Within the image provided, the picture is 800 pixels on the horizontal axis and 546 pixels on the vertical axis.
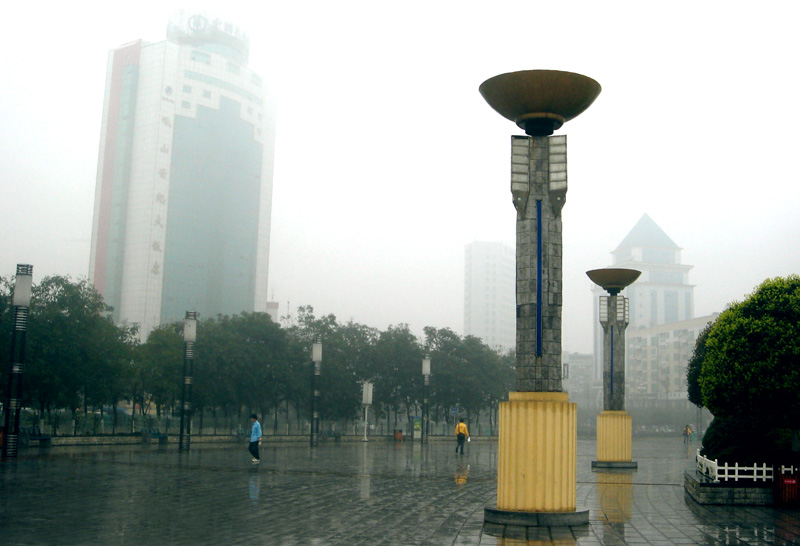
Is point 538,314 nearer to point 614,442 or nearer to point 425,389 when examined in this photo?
point 614,442

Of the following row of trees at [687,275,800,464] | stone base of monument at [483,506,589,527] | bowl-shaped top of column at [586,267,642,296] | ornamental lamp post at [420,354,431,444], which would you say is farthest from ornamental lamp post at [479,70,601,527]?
ornamental lamp post at [420,354,431,444]

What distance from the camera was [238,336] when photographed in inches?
1766

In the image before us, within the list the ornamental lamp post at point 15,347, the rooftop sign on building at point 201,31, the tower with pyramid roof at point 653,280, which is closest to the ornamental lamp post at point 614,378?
the ornamental lamp post at point 15,347

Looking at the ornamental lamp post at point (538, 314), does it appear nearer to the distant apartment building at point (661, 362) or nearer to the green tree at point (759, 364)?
the green tree at point (759, 364)

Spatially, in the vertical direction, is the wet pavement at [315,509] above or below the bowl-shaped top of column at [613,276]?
below

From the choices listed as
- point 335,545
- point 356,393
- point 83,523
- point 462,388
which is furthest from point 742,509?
point 462,388

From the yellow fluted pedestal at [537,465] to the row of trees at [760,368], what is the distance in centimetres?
579

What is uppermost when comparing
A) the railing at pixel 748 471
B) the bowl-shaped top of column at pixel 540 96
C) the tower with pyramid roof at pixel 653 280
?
the tower with pyramid roof at pixel 653 280

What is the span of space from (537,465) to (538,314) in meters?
2.33

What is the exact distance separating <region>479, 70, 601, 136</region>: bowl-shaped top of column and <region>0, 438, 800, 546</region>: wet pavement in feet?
20.7

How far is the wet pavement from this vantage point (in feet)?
33.7

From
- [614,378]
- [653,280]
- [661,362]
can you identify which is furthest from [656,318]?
[614,378]

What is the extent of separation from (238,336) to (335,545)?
36324 millimetres

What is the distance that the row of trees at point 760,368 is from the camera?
15.2m
